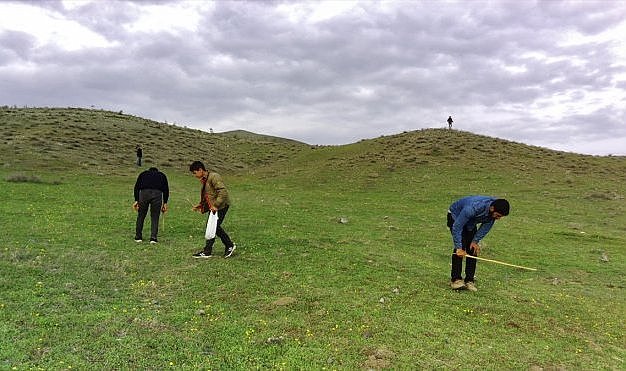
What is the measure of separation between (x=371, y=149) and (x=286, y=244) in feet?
131

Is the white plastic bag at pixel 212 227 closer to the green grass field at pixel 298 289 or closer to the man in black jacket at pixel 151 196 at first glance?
the green grass field at pixel 298 289

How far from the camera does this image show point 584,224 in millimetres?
24438

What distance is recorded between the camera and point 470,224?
9719mm

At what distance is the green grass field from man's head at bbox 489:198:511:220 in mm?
1906

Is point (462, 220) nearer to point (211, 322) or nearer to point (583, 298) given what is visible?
point (583, 298)

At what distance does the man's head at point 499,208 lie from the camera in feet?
29.1

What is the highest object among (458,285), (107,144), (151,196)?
(107,144)

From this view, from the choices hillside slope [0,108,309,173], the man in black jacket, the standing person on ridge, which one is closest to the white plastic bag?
the standing person on ridge

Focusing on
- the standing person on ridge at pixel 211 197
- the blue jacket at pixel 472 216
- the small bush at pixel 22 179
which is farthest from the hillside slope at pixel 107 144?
the blue jacket at pixel 472 216

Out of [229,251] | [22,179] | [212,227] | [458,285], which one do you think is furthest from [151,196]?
[22,179]

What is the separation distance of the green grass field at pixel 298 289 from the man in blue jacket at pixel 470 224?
474mm

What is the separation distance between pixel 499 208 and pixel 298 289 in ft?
14.7

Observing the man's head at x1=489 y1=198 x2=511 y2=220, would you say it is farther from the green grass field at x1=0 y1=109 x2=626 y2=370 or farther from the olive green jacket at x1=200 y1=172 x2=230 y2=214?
the olive green jacket at x1=200 y1=172 x2=230 y2=214

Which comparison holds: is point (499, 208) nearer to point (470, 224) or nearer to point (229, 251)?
point (470, 224)
